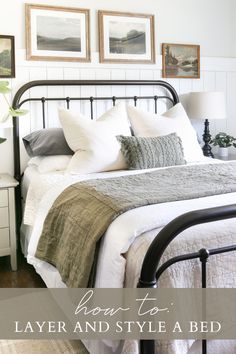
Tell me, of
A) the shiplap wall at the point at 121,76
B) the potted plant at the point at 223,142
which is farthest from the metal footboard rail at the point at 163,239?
the potted plant at the point at 223,142

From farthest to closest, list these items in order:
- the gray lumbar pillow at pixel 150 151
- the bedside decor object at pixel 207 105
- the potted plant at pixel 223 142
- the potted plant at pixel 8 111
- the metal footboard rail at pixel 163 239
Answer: the potted plant at pixel 223 142, the bedside decor object at pixel 207 105, the gray lumbar pillow at pixel 150 151, the potted plant at pixel 8 111, the metal footboard rail at pixel 163 239

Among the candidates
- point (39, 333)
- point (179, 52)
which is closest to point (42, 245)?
point (39, 333)

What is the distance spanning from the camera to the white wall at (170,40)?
297cm

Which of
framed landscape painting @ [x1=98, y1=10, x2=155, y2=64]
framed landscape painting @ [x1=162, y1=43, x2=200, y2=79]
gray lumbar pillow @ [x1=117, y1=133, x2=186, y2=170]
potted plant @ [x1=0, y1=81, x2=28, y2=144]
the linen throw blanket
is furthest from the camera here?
framed landscape painting @ [x1=162, y1=43, x2=200, y2=79]

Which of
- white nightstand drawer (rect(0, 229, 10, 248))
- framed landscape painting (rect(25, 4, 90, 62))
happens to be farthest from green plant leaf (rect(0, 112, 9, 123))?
white nightstand drawer (rect(0, 229, 10, 248))

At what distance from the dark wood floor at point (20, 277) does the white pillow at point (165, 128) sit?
1271 millimetres

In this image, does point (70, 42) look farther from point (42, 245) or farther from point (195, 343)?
point (195, 343)

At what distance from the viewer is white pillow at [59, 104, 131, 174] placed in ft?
8.30

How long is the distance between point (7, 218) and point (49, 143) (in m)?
0.60

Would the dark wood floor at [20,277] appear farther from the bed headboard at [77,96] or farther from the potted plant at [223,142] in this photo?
the potted plant at [223,142]

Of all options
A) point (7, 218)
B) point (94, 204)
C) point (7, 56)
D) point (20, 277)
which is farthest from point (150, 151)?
point (7, 56)

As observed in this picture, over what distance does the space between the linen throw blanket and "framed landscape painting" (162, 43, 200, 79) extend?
1657mm

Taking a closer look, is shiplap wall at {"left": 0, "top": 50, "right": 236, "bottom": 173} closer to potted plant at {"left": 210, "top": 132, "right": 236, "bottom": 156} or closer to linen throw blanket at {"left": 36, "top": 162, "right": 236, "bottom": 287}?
potted plant at {"left": 210, "top": 132, "right": 236, "bottom": 156}

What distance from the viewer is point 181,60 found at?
11.9 feet
